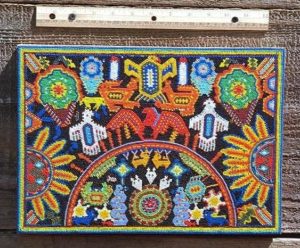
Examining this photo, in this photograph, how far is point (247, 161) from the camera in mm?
942

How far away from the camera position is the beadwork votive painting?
0.93 metres

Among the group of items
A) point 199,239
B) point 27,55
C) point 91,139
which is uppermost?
point 27,55

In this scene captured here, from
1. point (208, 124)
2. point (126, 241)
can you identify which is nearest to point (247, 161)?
point (208, 124)

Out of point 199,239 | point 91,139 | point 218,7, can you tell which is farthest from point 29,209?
point 218,7

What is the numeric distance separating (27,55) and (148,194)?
235 mm

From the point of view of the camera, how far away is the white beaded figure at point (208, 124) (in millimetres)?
934

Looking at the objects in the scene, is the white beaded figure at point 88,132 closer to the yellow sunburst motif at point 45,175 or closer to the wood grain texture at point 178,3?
the yellow sunburst motif at point 45,175

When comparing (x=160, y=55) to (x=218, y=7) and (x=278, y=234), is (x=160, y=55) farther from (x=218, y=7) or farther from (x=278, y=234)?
(x=278, y=234)

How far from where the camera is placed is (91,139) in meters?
0.93

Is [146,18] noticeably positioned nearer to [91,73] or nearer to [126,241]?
[91,73]

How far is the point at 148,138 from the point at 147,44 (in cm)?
12

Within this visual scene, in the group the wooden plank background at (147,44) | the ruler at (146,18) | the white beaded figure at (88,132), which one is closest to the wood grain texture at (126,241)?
the wooden plank background at (147,44)

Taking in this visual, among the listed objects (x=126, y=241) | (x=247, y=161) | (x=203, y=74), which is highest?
(x=203, y=74)

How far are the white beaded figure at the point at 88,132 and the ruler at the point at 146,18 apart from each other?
118 mm
